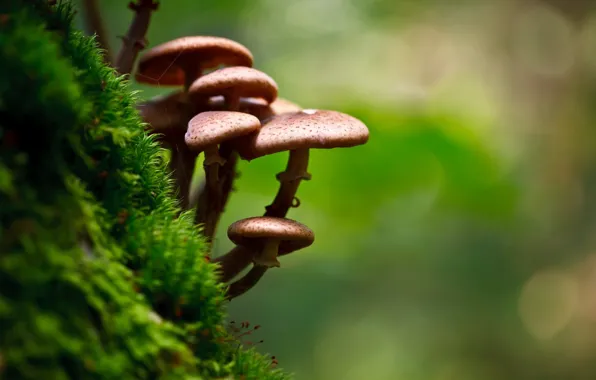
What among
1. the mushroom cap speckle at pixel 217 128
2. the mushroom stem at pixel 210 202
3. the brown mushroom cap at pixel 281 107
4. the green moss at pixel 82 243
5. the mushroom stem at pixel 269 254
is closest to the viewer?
the green moss at pixel 82 243

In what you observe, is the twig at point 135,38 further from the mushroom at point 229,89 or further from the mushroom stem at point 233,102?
the mushroom stem at point 233,102

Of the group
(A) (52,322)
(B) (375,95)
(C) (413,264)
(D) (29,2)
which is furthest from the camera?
(C) (413,264)

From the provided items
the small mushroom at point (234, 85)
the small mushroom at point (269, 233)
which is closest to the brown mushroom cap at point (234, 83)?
the small mushroom at point (234, 85)

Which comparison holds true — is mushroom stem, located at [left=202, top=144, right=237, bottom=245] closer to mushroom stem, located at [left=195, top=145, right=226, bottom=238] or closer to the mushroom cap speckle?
mushroom stem, located at [left=195, top=145, right=226, bottom=238]

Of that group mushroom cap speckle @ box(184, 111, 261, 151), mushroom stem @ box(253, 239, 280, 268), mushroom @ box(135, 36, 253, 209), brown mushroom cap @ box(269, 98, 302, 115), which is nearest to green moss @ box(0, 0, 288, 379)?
mushroom cap speckle @ box(184, 111, 261, 151)

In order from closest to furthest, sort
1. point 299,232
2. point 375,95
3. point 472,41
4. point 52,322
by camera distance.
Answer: point 52,322
point 299,232
point 375,95
point 472,41

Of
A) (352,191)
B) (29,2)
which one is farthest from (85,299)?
(352,191)

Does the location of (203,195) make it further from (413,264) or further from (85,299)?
(413,264)
